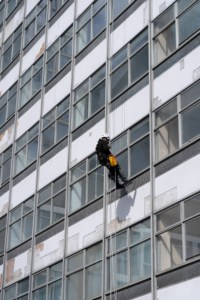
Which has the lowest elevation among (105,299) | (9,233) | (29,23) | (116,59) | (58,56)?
(105,299)

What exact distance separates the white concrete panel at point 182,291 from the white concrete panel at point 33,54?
1735 cm

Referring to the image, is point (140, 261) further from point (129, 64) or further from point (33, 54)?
point (33, 54)

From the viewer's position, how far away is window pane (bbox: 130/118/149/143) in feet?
76.3

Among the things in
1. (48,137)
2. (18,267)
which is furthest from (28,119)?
(18,267)

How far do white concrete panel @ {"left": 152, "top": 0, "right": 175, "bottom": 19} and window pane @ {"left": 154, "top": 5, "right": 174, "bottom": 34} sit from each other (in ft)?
0.73

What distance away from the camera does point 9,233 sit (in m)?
31.5

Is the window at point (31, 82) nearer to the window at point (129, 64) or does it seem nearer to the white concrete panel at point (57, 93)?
the white concrete panel at point (57, 93)

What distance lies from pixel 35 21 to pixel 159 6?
1281 cm

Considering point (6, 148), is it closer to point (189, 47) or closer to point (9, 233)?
point (9, 233)

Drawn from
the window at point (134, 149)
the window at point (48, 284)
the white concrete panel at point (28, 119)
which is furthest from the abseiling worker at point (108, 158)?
the white concrete panel at point (28, 119)

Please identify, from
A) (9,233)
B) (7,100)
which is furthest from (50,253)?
(7,100)

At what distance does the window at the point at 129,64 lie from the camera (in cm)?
2478

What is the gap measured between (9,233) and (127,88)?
34.7 ft

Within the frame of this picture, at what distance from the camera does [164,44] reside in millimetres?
23906
